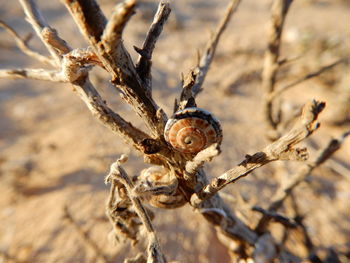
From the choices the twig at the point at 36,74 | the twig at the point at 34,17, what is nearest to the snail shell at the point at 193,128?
the twig at the point at 36,74

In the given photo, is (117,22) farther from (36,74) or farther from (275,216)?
(275,216)

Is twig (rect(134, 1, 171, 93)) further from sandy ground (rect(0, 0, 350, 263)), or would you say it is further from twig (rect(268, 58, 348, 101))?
twig (rect(268, 58, 348, 101))

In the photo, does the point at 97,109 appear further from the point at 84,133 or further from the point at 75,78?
the point at 84,133

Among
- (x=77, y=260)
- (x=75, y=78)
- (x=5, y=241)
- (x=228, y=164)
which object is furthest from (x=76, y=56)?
(x=228, y=164)

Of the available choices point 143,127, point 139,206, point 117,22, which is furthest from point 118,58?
point 143,127

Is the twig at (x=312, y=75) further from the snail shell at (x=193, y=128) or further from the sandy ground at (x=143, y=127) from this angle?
the snail shell at (x=193, y=128)
